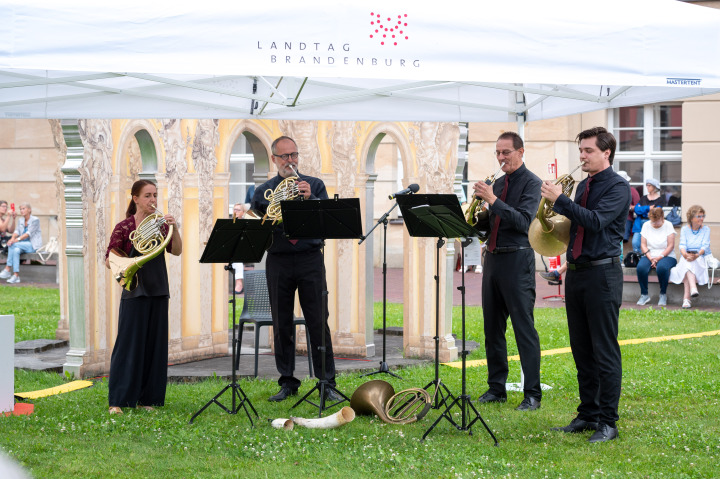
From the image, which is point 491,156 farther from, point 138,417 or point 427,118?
point 138,417

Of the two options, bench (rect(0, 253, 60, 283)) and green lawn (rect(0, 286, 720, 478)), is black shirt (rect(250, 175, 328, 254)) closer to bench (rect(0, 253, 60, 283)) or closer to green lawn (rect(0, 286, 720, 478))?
green lawn (rect(0, 286, 720, 478))

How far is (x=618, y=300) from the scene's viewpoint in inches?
253

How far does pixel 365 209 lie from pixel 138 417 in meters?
4.31

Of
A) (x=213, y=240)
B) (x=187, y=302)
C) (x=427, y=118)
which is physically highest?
(x=427, y=118)

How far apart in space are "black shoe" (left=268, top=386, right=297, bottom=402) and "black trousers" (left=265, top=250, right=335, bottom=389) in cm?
4

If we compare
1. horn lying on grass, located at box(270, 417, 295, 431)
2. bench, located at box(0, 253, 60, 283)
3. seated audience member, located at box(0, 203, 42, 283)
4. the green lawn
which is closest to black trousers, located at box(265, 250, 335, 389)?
the green lawn

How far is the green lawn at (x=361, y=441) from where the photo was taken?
5.74 meters

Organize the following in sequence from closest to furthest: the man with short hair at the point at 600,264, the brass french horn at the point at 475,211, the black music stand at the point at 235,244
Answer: the man with short hair at the point at 600,264 < the black music stand at the point at 235,244 < the brass french horn at the point at 475,211

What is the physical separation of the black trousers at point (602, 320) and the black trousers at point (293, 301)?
88.3 inches

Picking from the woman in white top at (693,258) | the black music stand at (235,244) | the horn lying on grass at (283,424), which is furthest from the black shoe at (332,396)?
the woman in white top at (693,258)

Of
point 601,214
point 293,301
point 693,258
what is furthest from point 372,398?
point 693,258

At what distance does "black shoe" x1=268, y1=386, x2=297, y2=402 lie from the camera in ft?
26.0

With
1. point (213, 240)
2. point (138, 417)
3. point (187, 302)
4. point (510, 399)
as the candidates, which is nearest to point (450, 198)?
point (213, 240)

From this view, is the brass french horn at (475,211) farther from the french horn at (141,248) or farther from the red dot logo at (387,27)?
the french horn at (141,248)
